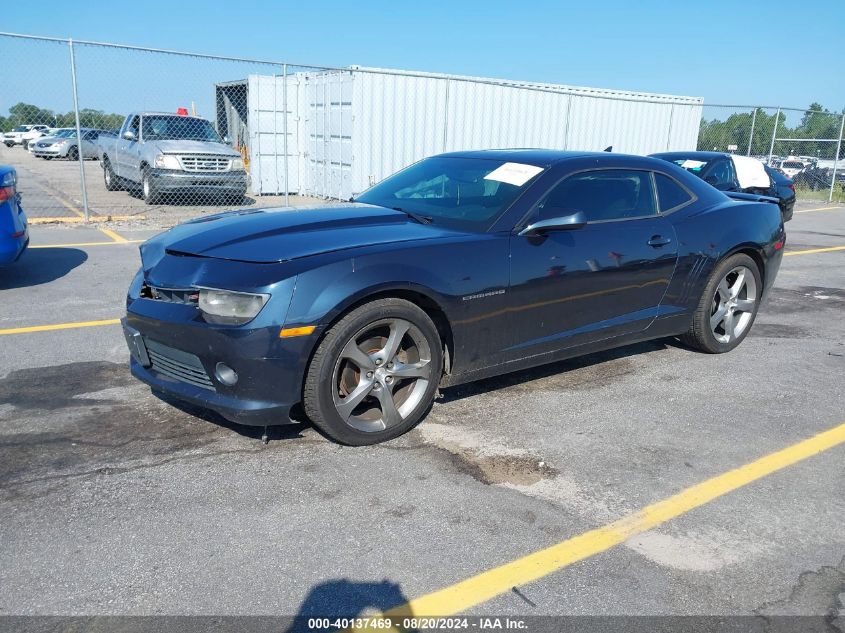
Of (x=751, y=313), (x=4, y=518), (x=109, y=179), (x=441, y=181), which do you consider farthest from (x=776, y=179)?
(x=109, y=179)

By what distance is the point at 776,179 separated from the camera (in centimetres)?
1287

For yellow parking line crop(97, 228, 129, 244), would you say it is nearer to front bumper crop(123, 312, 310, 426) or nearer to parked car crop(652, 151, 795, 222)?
front bumper crop(123, 312, 310, 426)

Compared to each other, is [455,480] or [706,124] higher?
[706,124]

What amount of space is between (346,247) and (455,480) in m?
1.28

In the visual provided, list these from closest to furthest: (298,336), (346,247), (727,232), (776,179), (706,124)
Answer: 1. (298,336)
2. (346,247)
3. (727,232)
4. (776,179)
5. (706,124)

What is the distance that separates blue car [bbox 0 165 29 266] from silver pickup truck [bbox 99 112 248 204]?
6.53 m

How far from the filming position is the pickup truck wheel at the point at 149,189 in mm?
13555

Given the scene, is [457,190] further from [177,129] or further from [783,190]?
[177,129]

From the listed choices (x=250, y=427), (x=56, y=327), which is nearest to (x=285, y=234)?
(x=250, y=427)

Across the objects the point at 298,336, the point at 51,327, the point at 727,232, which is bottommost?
→ the point at 51,327

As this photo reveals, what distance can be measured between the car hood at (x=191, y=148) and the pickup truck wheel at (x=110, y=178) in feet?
11.2

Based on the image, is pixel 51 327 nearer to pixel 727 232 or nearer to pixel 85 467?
pixel 85 467

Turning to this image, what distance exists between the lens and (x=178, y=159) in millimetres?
13289

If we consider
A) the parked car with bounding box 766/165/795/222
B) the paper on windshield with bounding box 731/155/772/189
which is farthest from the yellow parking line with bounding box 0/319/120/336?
the parked car with bounding box 766/165/795/222
